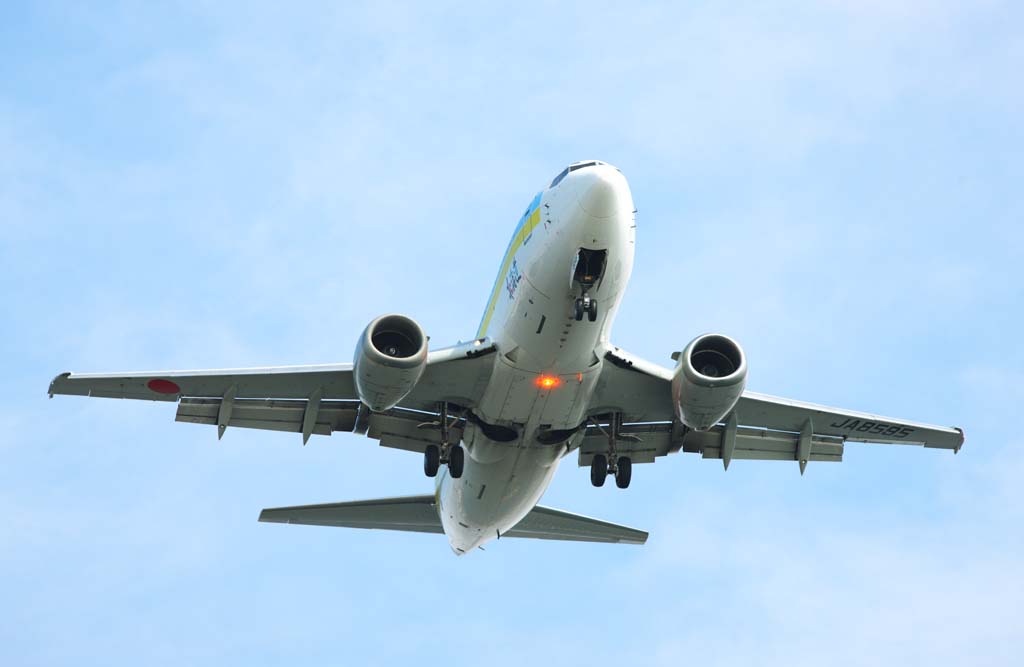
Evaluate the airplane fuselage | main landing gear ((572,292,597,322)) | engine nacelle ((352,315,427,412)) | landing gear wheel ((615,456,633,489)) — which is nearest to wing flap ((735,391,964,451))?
landing gear wheel ((615,456,633,489))

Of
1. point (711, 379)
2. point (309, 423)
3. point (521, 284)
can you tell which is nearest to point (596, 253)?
point (521, 284)

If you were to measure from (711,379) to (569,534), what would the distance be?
9.46 meters

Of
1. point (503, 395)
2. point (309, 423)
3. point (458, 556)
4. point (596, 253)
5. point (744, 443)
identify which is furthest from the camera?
point (458, 556)

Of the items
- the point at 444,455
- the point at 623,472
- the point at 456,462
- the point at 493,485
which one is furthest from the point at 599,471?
the point at 444,455

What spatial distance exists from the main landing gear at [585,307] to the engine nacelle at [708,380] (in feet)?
7.04

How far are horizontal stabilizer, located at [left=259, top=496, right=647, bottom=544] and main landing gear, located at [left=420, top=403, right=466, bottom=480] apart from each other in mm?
4405

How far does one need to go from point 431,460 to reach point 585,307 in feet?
16.7

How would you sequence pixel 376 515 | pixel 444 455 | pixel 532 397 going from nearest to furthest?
1. pixel 532 397
2. pixel 444 455
3. pixel 376 515

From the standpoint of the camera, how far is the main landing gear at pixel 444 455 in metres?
23.5

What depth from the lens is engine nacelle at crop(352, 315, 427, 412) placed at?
20438 millimetres

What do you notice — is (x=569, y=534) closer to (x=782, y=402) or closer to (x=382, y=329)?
(x=782, y=402)

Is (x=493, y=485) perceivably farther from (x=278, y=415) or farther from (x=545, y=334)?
(x=545, y=334)

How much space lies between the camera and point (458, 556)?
28.2 meters

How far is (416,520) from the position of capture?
28609mm
